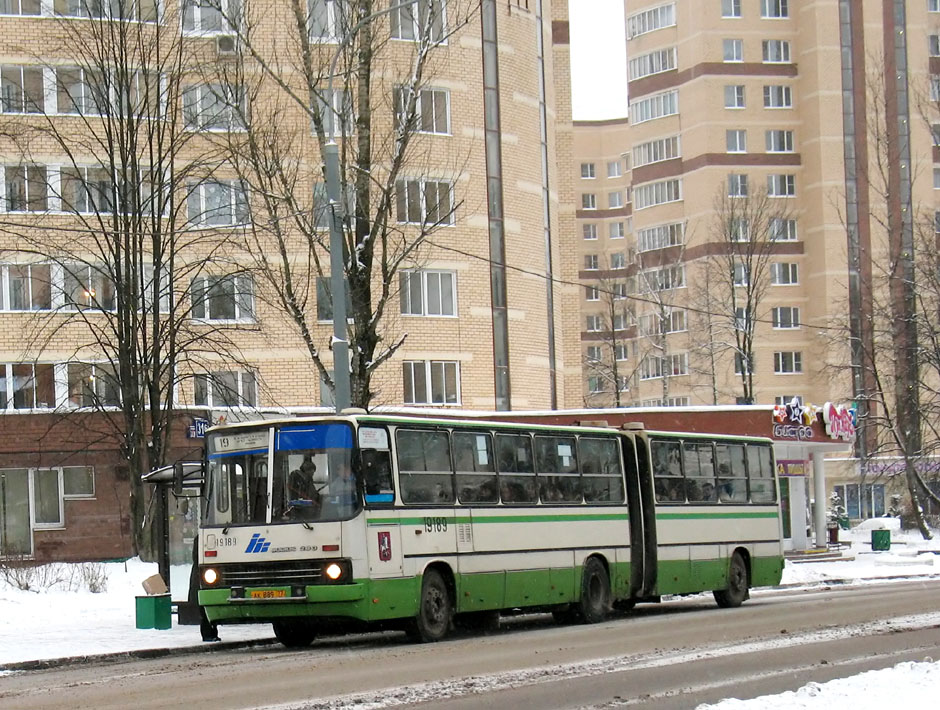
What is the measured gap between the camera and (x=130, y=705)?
12227 mm

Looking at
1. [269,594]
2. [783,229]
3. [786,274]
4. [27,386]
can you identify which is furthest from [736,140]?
[269,594]

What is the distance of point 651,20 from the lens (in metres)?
94.1

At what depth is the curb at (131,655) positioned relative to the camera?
53.5ft

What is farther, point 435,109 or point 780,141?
point 780,141

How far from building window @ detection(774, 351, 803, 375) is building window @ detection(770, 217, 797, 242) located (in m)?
6.77

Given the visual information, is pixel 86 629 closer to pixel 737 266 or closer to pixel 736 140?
pixel 737 266

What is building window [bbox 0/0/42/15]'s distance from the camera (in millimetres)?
46812

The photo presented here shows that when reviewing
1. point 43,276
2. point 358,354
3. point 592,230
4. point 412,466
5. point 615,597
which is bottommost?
point 615,597

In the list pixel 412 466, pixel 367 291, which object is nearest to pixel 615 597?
pixel 412 466

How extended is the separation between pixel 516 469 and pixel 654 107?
7561cm

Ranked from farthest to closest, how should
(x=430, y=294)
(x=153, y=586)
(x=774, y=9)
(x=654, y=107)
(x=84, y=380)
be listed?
(x=654, y=107) → (x=774, y=9) → (x=430, y=294) → (x=84, y=380) → (x=153, y=586)

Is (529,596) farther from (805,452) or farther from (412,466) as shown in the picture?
(805,452)

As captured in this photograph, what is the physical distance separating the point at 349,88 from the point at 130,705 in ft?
57.5

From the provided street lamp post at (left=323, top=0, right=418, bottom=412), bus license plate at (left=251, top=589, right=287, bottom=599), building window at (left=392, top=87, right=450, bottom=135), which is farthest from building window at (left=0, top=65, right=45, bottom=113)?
bus license plate at (left=251, top=589, right=287, bottom=599)
